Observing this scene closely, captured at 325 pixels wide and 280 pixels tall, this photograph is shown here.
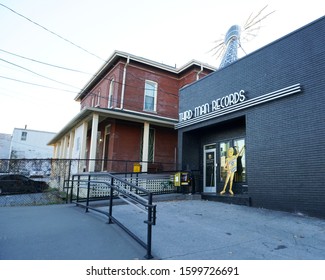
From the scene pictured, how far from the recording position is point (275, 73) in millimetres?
7562

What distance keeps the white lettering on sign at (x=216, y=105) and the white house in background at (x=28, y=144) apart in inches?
1296

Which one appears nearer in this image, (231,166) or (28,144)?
(231,166)

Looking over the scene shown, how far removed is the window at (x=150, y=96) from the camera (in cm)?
1532

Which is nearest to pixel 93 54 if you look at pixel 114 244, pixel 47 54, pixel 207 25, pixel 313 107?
pixel 47 54

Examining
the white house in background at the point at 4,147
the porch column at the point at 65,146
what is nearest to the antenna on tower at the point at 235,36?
the porch column at the point at 65,146

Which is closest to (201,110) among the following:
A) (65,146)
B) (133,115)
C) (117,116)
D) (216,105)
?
(216,105)

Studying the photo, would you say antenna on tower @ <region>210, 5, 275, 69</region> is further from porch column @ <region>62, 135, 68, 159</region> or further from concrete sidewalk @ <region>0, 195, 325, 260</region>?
porch column @ <region>62, 135, 68, 159</region>

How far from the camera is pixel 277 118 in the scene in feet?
24.0

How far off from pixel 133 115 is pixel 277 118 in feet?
23.1

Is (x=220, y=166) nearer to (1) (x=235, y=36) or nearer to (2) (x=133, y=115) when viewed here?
(2) (x=133, y=115)

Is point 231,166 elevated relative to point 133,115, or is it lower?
lower

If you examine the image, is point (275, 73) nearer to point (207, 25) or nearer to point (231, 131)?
point (231, 131)

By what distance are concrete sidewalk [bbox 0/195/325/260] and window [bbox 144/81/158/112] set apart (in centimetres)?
1001
